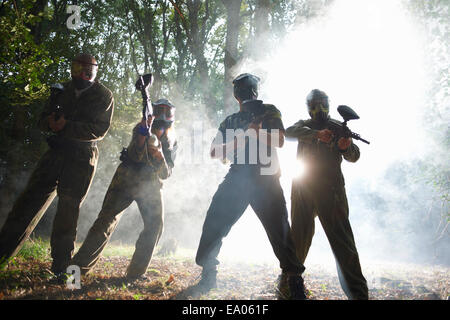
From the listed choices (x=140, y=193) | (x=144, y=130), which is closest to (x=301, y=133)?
(x=144, y=130)

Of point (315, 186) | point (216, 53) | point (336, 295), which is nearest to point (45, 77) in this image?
point (315, 186)

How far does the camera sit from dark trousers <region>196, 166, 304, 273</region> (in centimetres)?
306

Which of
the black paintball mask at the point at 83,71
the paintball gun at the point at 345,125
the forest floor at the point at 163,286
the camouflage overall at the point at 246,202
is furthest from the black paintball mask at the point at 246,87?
the forest floor at the point at 163,286

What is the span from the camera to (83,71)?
356 cm

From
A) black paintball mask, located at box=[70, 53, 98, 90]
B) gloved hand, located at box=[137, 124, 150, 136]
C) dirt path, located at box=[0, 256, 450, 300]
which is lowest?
dirt path, located at box=[0, 256, 450, 300]

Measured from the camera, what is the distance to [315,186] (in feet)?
11.1

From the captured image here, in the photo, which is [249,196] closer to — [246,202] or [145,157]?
[246,202]

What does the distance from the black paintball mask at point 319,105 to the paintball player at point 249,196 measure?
0.62m

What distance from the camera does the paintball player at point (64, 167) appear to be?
3229 millimetres

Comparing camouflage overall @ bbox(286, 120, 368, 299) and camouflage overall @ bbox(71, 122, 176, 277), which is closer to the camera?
camouflage overall @ bbox(286, 120, 368, 299)

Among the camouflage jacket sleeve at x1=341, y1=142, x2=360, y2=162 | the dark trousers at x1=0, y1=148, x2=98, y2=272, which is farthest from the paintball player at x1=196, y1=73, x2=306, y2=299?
the dark trousers at x1=0, y1=148, x2=98, y2=272

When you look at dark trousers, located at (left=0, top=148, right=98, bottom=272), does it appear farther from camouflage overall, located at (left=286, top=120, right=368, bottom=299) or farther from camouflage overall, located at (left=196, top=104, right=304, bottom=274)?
camouflage overall, located at (left=286, top=120, right=368, bottom=299)

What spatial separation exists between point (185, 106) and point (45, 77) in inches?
289

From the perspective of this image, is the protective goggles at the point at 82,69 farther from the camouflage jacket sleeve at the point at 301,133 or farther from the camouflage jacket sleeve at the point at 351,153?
the camouflage jacket sleeve at the point at 351,153
